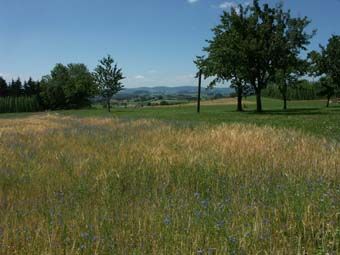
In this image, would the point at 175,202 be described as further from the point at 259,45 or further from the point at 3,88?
the point at 3,88

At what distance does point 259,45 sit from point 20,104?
81.1 meters

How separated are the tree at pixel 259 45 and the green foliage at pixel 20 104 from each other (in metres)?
71.8

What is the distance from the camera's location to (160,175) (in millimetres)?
7387

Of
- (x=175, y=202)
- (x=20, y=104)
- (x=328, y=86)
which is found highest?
(x=328, y=86)

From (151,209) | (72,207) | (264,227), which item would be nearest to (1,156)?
(72,207)

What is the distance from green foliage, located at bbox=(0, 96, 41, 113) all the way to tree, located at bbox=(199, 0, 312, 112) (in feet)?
236

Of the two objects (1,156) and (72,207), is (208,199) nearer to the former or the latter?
(72,207)

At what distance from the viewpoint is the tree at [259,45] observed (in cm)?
4894

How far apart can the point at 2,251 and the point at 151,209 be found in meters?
1.84

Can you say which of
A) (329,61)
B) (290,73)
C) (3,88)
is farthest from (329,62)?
(3,88)

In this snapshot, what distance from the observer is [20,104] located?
11200cm

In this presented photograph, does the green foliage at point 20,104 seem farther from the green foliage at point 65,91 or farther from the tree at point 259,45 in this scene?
the tree at point 259,45

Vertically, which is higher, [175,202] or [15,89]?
[15,89]

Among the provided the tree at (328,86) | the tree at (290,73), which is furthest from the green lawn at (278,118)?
the tree at (328,86)
